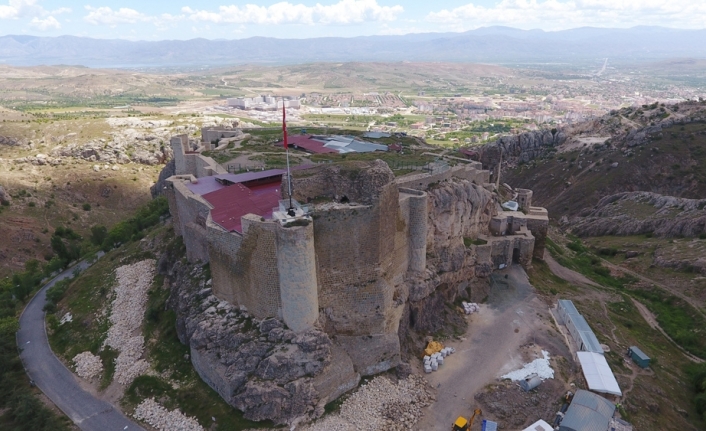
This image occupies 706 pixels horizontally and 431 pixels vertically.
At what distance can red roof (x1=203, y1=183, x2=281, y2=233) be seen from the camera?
29264 millimetres

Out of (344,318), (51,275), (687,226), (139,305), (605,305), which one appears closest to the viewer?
(344,318)

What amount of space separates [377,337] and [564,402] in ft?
37.7

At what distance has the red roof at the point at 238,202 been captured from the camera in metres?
29.3

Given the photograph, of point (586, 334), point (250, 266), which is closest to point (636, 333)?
point (586, 334)

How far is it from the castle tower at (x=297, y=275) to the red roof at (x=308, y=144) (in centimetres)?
2450

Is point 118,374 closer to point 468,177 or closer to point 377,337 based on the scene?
point 377,337

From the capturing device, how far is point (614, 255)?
176 ft

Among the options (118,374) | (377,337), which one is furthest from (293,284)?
(118,374)

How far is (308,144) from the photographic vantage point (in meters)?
52.1

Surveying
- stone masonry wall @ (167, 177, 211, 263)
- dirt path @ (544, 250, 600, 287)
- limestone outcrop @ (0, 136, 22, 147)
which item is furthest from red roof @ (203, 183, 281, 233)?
limestone outcrop @ (0, 136, 22, 147)

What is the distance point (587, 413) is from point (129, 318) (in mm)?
31072

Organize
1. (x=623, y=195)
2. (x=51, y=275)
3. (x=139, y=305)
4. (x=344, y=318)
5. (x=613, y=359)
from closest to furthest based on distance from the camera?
(x=344, y=318) → (x=613, y=359) → (x=139, y=305) → (x=51, y=275) → (x=623, y=195)

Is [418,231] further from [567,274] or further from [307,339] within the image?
[567,274]

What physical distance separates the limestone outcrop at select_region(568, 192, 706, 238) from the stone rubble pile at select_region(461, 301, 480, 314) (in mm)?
32775
